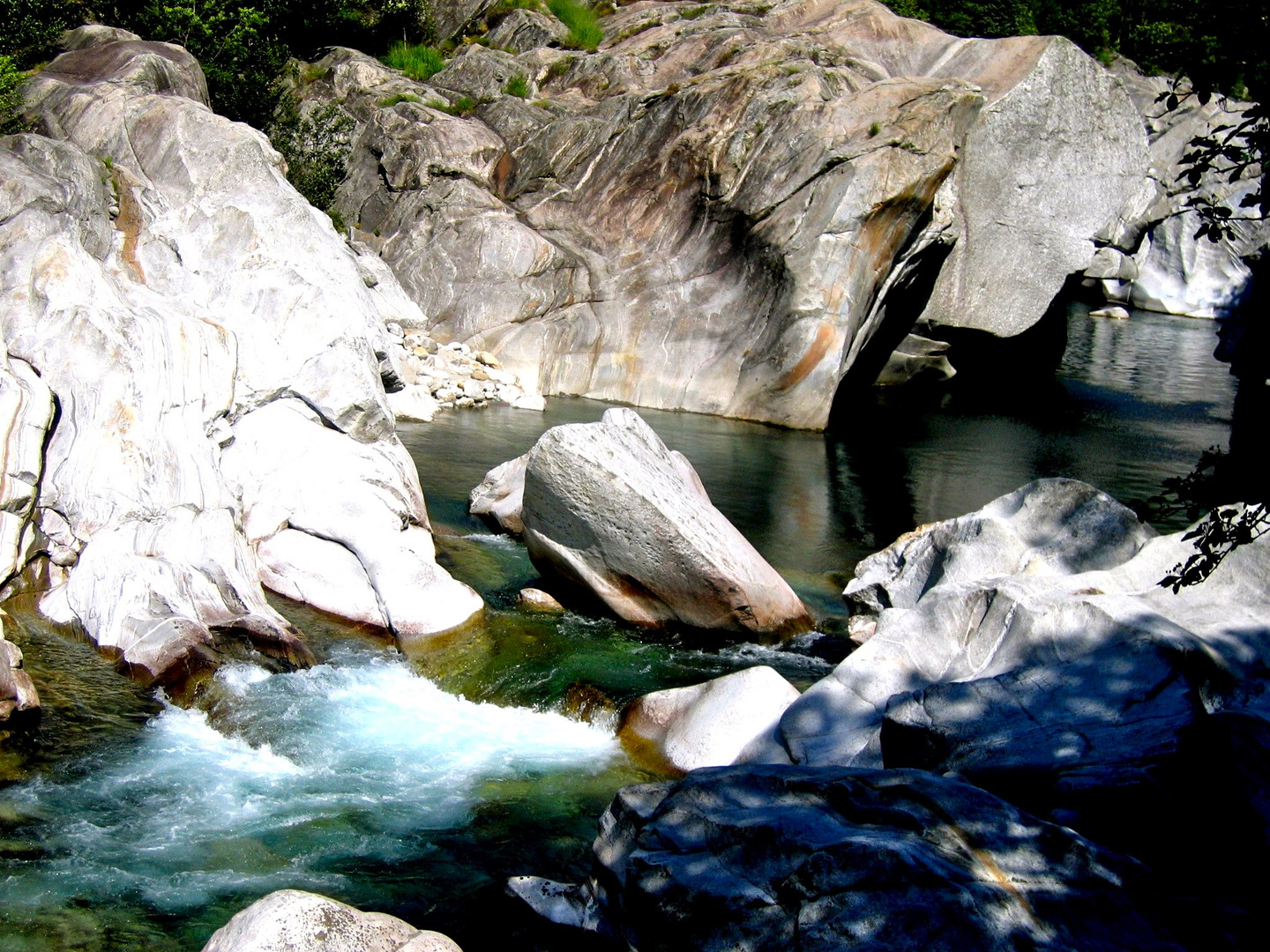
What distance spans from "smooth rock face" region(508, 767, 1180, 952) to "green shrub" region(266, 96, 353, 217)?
954 inches

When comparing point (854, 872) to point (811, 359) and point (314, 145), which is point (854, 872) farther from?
point (314, 145)

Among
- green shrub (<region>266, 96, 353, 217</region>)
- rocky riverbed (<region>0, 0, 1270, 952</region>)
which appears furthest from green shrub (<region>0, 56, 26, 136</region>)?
green shrub (<region>266, 96, 353, 217</region>)

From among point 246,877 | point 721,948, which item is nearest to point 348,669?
point 246,877

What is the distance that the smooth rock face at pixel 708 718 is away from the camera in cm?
800

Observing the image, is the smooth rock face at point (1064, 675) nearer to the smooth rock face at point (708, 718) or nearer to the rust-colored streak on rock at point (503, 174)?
the smooth rock face at point (708, 718)

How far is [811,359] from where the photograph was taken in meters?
23.2

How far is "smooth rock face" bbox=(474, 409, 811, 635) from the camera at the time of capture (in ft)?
34.4

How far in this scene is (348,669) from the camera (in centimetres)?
925

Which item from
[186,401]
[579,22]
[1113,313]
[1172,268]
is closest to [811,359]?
[186,401]

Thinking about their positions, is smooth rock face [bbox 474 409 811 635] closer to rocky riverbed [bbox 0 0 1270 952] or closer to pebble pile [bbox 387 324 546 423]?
rocky riverbed [bbox 0 0 1270 952]

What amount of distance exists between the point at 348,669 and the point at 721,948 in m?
5.84

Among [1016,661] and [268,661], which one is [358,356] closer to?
[268,661]

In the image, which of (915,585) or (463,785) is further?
(915,585)

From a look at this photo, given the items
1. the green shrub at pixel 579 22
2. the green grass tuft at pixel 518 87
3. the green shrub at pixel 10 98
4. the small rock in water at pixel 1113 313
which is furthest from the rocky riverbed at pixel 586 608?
the small rock in water at pixel 1113 313
